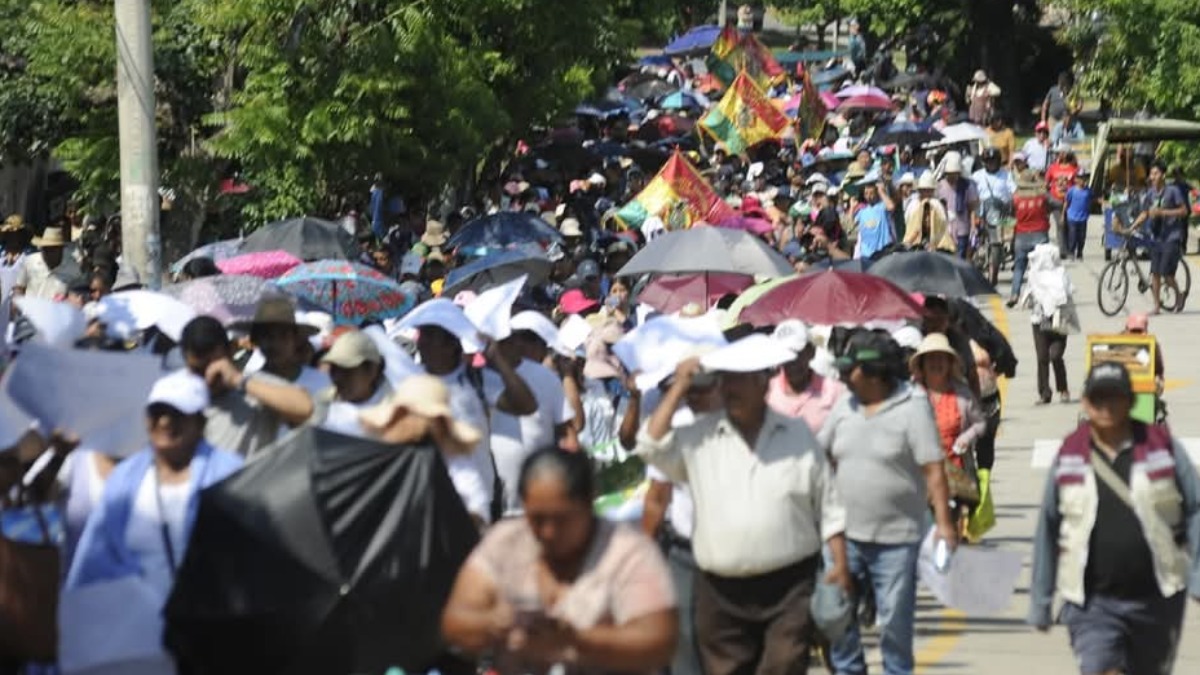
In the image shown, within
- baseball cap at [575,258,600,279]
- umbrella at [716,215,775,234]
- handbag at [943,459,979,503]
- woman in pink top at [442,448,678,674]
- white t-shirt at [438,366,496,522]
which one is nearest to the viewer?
woman in pink top at [442,448,678,674]

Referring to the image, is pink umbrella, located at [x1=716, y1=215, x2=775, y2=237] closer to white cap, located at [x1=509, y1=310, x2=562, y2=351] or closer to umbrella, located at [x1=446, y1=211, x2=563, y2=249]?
umbrella, located at [x1=446, y1=211, x2=563, y2=249]

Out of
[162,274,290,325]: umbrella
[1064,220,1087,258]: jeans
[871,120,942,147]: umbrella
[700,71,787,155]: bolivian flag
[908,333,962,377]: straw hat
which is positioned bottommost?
[1064,220,1087,258]: jeans

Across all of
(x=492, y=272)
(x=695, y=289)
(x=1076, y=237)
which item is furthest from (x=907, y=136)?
(x=695, y=289)

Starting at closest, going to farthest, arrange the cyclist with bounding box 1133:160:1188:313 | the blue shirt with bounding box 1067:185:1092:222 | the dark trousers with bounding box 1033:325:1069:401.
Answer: the dark trousers with bounding box 1033:325:1069:401, the cyclist with bounding box 1133:160:1188:313, the blue shirt with bounding box 1067:185:1092:222

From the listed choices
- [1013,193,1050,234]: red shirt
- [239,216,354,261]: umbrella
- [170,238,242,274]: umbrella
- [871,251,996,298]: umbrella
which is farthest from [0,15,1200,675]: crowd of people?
[1013,193,1050,234]: red shirt

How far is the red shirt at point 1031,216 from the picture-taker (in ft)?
102

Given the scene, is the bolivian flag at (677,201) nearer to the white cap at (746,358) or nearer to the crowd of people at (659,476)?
the crowd of people at (659,476)

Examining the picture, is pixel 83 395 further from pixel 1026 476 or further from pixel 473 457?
pixel 1026 476

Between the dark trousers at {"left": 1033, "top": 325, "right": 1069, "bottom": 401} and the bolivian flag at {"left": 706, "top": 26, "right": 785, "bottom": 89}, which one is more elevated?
the dark trousers at {"left": 1033, "top": 325, "right": 1069, "bottom": 401}

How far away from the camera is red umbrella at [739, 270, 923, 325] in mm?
14852

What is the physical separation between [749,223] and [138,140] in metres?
10.2

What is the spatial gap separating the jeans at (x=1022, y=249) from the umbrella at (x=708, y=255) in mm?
12561

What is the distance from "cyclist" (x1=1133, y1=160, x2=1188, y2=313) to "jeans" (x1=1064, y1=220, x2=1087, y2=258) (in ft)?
16.8

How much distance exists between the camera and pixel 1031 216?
31.2 meters
